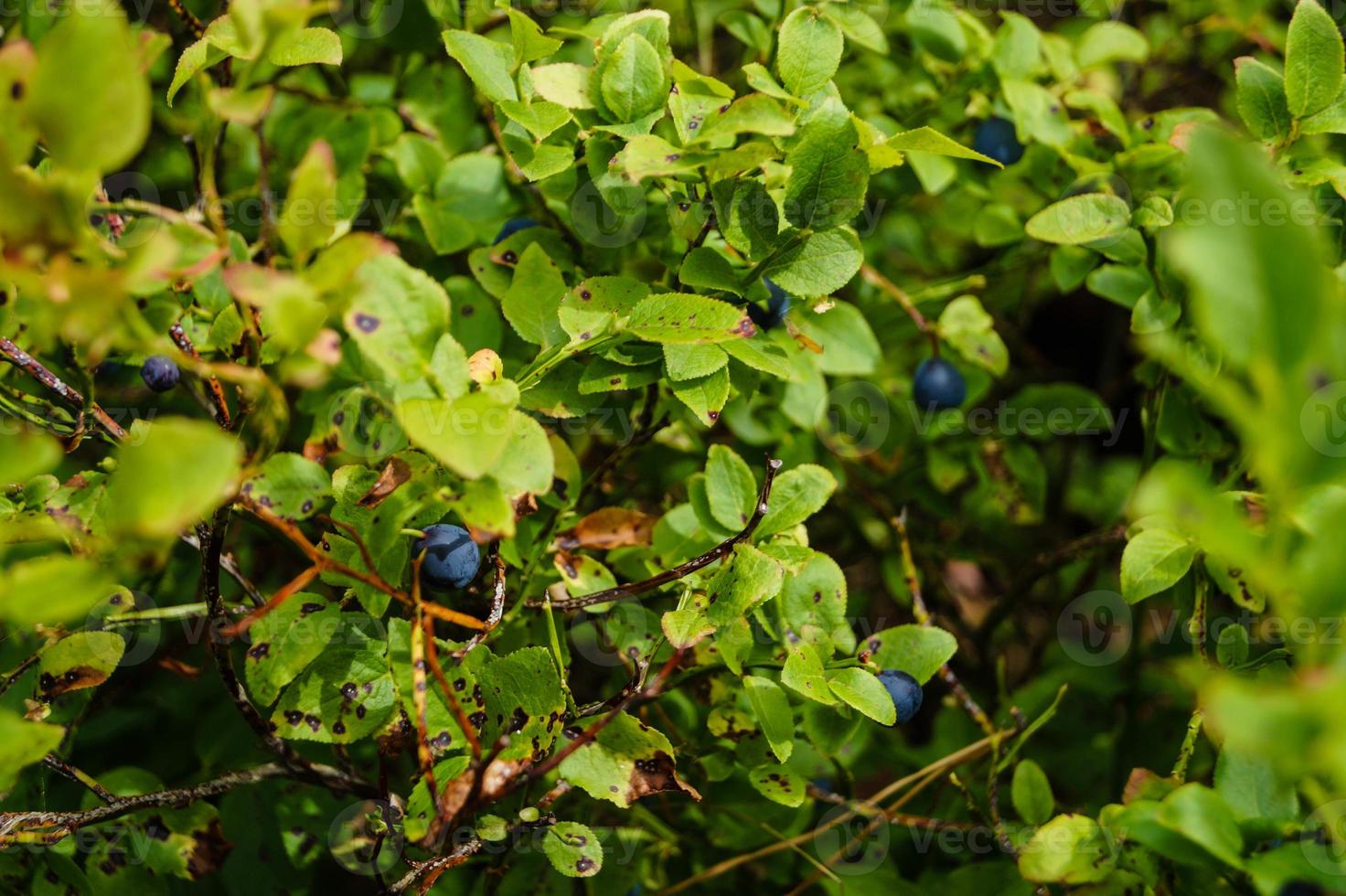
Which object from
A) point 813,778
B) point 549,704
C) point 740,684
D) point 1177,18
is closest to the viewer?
point 549,704

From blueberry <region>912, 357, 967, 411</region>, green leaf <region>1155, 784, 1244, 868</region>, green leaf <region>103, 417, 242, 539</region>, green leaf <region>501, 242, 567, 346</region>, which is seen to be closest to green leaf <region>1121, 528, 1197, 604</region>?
green leaf <region>1155, 784, 1244, 868</region>

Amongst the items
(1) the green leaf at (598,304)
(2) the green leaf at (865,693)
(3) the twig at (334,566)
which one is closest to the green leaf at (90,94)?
(3) the twig at (334,566)

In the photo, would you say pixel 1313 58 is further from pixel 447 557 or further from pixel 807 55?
pixel 447 557

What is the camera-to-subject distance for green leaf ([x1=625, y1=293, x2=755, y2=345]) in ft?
2.89

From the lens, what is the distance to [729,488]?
3.46 ft

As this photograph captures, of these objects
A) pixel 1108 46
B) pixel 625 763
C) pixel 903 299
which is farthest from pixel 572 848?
pixel 1108 46

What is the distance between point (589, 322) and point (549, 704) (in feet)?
1.14

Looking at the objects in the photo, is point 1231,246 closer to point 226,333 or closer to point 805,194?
point 805,194

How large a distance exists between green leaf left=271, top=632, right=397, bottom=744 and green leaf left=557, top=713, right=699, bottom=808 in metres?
0.20

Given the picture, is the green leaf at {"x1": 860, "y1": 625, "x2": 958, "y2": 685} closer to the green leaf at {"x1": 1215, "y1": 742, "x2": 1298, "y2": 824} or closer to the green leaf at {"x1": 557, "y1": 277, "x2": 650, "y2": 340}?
the green leaf at {"x1": 1215, "y1": 742, "x2": 1298, "y2": 824}

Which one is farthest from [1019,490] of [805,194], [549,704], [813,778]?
[549,704]

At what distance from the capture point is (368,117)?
1.35 metres

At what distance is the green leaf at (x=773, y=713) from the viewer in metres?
0.97

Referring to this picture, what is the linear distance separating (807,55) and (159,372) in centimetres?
81
